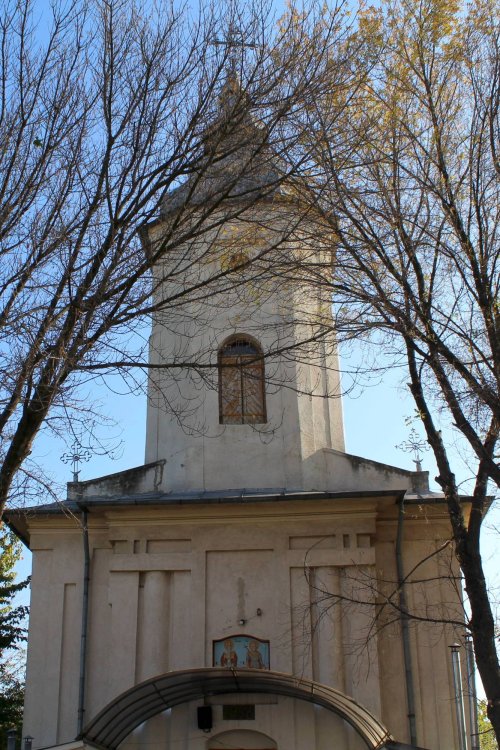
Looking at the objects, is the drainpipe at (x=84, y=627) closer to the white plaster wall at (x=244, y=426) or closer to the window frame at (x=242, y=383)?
the white plaster wall at (x=244, y=426)

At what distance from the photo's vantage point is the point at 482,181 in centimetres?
1112

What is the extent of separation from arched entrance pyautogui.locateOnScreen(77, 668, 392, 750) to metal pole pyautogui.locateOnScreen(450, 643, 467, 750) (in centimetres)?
151

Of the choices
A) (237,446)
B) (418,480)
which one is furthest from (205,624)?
(418,480)

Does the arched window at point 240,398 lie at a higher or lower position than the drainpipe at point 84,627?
higher

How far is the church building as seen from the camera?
13.8 metres

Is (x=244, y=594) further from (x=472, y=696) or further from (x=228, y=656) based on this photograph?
(x=472, y=696)

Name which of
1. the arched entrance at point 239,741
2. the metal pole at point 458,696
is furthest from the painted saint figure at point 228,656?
the metal pole at point 458,696

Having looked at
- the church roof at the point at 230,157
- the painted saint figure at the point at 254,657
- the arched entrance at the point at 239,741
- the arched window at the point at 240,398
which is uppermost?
the arched window at the point at 240,398

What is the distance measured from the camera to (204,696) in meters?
14.0

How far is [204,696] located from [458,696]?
3739 millimetres

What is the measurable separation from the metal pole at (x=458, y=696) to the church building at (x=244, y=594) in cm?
24

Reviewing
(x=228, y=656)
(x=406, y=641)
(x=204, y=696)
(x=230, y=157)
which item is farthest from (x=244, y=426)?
(x=230, y=157)

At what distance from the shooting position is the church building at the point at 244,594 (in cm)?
1380

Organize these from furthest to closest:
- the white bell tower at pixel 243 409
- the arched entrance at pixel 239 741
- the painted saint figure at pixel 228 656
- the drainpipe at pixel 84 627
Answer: the white bell tower at pixel 243 409, the drainpipe at pixel 84 627, the painted saint figure at pixel 228 656, the arched entrance at pixel 239 741
